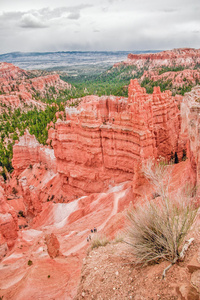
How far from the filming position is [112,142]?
66.2 ft

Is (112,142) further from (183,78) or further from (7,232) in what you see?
(183,78)

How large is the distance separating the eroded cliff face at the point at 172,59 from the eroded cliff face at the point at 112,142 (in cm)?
10097

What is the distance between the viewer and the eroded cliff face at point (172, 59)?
382 ft

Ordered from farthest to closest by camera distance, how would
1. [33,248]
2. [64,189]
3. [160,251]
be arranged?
[64,189] < [33,248] < [160,251]

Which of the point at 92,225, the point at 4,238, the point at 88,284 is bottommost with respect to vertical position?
the point at 4,238

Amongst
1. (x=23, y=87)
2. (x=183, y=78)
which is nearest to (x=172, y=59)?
(x=183, y=78)

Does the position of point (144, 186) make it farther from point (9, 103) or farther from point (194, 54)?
point (194, 54)

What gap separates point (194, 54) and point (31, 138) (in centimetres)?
11363

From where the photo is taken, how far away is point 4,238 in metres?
15.8

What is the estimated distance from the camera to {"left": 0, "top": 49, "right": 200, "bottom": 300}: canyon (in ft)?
31.8

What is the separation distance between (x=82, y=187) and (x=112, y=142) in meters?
5.82

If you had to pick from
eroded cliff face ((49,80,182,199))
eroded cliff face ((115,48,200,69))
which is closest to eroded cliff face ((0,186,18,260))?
eroded cliff face ((49,80,182,199))

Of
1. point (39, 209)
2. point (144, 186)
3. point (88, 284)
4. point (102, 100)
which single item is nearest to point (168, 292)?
point (88, 284)

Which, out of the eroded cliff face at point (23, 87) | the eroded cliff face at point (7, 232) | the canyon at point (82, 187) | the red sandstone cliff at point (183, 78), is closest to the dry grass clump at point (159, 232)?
the canyon at point (82, 187)
